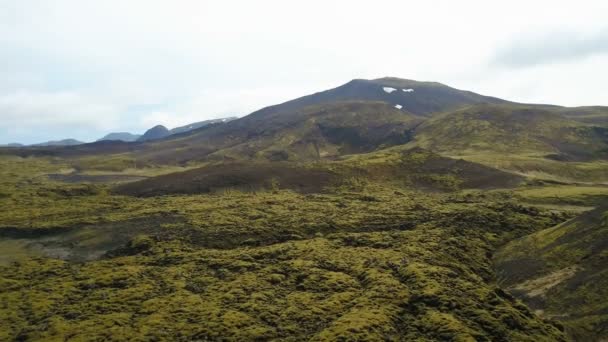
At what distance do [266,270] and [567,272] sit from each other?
116 ft

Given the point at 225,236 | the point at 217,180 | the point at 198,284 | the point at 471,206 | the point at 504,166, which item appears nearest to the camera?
the point at 198,284

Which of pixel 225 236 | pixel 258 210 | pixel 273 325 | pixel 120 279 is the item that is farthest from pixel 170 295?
pixel 258 210

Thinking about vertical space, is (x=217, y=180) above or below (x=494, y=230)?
above

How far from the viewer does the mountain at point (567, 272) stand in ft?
141

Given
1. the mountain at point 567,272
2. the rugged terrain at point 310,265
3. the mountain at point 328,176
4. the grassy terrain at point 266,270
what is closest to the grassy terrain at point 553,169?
the mountain at point 328,176

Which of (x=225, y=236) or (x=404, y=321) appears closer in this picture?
(x=404, y=321)

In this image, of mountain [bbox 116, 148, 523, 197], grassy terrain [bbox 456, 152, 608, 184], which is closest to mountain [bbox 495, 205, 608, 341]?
mountain [bbox 116, 148, 523, 197]

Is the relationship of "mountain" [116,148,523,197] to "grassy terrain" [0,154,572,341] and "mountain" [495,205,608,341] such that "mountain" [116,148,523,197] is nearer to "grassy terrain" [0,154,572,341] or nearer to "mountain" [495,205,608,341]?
"grassy terrain" [0,154,572,341]

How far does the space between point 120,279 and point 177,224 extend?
1028 inches

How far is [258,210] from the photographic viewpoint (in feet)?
300

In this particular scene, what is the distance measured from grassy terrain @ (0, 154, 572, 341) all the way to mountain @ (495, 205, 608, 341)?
2708 millimetres

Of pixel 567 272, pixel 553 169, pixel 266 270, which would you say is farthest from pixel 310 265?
Answer: pixel 553 169

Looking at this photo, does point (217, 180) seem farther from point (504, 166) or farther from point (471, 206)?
point (504, 166)

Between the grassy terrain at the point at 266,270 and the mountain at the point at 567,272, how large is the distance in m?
2.71
